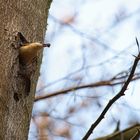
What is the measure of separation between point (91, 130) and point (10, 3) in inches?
13.4

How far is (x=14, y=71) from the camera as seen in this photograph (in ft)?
2.75

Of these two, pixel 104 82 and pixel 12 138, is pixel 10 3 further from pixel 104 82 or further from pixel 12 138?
pixel 104 82

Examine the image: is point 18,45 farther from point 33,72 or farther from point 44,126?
point 44,126

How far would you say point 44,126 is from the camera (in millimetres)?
2338

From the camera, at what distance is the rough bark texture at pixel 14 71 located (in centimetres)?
80

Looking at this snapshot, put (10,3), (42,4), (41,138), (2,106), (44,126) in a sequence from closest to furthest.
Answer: (2,106)
(10,3)
(42,4)
(41,138)
(44,126)

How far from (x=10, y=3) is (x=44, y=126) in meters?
1.53

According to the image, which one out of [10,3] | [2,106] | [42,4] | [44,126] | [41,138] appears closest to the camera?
[2,106]

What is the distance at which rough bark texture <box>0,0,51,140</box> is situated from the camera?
0.80 metres

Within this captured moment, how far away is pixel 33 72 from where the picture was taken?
90 centimetres

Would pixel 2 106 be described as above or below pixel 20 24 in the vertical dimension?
below

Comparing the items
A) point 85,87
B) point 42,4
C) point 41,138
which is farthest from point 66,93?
point 42,4

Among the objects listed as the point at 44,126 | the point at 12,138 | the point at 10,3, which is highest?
the point at 44,126

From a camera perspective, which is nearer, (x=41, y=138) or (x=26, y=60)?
(x=26, y=60)
